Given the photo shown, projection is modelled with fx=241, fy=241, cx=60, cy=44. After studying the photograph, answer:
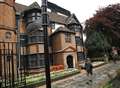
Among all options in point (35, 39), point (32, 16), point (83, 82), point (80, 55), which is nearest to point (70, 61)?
point (80, 55)

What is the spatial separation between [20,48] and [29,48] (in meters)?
1.69

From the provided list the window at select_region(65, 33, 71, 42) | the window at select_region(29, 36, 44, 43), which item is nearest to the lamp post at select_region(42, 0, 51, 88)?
the window at select_region(29, 36, 44, 43)

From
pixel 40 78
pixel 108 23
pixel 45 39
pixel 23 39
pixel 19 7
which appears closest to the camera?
pixel 45 39

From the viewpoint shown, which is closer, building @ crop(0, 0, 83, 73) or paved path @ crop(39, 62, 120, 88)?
paved path @ crop(39, 62, 120, 88)

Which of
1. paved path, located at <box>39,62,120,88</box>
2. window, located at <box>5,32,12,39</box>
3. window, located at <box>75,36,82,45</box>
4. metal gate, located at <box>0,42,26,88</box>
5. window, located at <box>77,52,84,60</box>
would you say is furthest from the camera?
window, located at <box>75,36,82,45</box>

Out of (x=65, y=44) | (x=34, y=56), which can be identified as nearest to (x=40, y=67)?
(x=34, y=56)

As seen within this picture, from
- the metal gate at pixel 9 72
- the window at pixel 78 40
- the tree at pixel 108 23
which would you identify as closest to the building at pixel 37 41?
the window at pixel 78 40

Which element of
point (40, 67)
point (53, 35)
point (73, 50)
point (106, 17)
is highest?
point (106, 17)

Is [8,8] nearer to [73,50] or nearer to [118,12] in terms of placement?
[73,50]

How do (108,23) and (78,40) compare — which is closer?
(108,23)

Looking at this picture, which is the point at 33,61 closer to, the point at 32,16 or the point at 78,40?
the point at 32,16

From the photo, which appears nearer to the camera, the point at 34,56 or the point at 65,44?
the point at 34,56

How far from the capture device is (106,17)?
4706cm

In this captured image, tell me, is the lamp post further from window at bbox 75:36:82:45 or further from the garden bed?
window at bbox 75:36:82:45
